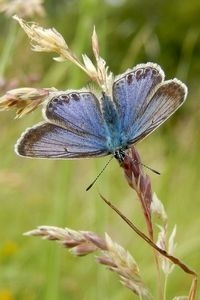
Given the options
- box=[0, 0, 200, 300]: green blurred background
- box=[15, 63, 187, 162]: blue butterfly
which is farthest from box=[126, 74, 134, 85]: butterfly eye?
→ box=[0, 0, 200, 300]: green blurred background

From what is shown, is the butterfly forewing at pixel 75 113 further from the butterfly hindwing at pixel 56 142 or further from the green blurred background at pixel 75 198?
the green blurred background at pixel 75 198

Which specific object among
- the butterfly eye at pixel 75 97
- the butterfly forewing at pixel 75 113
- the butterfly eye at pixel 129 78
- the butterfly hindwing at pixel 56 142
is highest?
the butterfly eye at pixel 129 78

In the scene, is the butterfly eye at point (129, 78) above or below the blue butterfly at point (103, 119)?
above

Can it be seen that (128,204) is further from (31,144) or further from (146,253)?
(31,144)

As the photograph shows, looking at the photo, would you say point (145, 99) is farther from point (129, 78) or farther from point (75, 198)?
point (75, 198)

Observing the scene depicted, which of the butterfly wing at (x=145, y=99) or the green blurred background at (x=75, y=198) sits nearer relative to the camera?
the butterfly wing at (x=145, y=99)

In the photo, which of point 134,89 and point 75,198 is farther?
point 75,198

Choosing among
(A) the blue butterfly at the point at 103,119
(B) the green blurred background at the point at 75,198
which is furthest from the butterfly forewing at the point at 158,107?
(B) the green blurred background at the point at 75,198

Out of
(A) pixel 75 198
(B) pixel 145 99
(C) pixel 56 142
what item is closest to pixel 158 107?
(B) pixel 145 99
